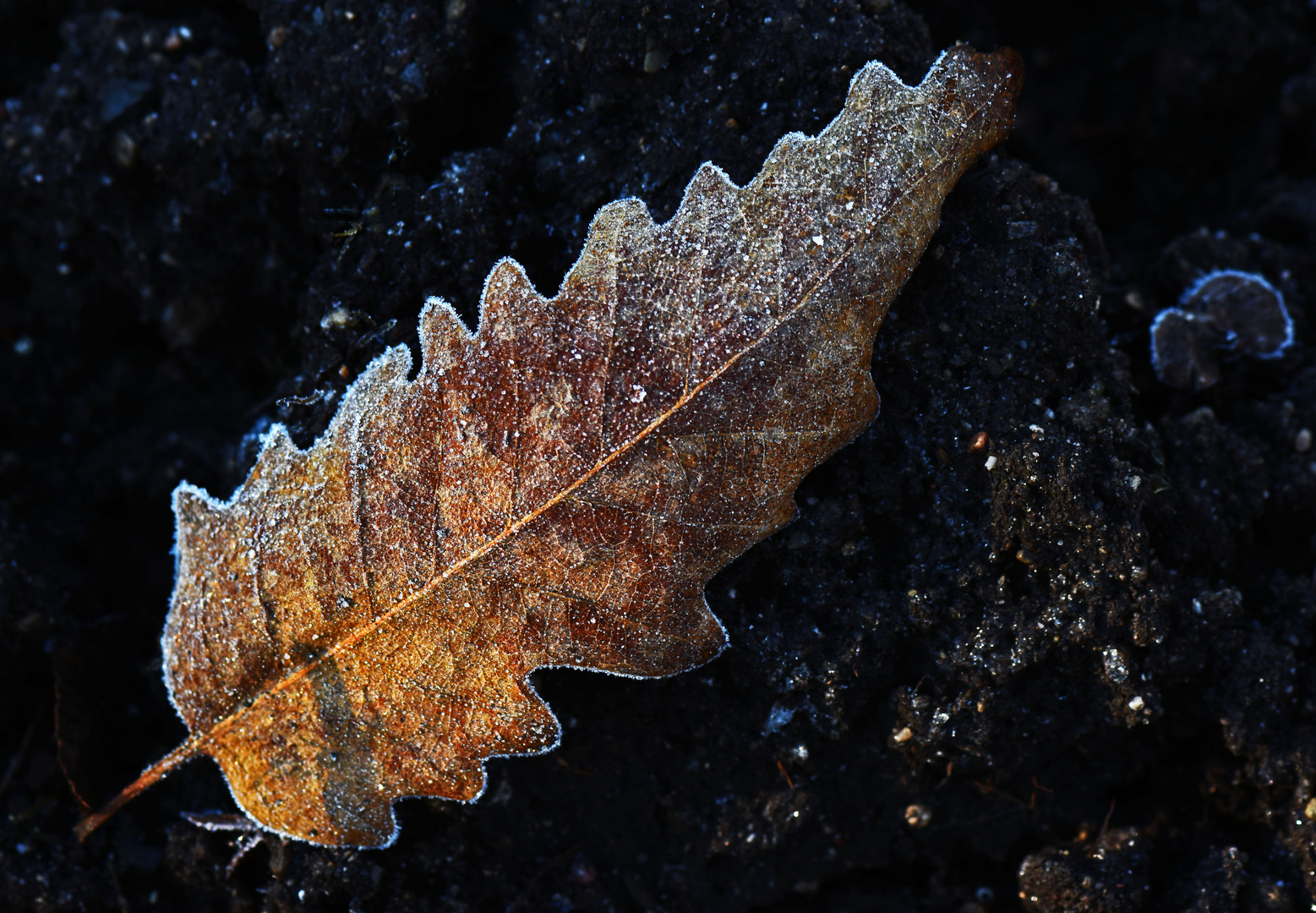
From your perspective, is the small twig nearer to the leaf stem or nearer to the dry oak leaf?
the dry oak leaf

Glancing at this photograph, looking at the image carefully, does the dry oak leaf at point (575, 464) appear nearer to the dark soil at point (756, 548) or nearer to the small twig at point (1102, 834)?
the dark soil at point (756, 548)

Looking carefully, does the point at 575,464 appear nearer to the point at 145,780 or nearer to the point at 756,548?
the point at 756,548

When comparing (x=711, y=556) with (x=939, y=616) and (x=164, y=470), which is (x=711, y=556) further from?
(x=164, y=470)

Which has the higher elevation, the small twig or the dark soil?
the dark soil

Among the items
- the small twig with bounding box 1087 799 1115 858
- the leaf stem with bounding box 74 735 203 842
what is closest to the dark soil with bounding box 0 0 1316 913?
the small twig with bounding box 1087 799 1115 858

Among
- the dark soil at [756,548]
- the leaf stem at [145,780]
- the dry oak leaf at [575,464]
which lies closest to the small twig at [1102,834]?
the dark soil at [756,548]

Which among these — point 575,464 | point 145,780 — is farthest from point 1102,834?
point 145,780

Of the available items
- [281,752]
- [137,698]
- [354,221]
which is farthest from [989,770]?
[137,698]
